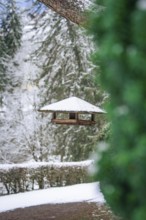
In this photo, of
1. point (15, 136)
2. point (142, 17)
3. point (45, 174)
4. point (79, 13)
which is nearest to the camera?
point (142, 17)

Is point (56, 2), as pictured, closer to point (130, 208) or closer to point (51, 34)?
point (130, 208)

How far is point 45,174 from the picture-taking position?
10148 millimetres

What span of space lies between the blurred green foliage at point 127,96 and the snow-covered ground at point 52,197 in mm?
7108

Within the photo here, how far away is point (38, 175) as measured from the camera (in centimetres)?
1002

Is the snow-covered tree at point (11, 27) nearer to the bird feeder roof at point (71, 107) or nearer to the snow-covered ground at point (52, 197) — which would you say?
the snow-covered ground at point (52, 197)

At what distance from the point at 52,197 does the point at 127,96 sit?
27.2 ft

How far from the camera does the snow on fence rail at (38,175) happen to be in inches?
381

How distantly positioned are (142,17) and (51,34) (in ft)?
51.2

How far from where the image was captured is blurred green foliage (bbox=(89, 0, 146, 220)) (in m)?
0.94

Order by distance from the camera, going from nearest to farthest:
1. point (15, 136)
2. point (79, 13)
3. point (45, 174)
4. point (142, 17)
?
point (142, 17) < point (79, 13) < point (45, 174) < point (15, 136)

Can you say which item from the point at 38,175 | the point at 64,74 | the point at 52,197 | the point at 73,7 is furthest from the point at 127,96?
the point at 64,74

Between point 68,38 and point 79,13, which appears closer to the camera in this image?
point 79,13

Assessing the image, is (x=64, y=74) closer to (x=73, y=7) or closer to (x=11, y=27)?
(x=11, y=27)

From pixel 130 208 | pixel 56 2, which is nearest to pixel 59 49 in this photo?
pixel 56 2
